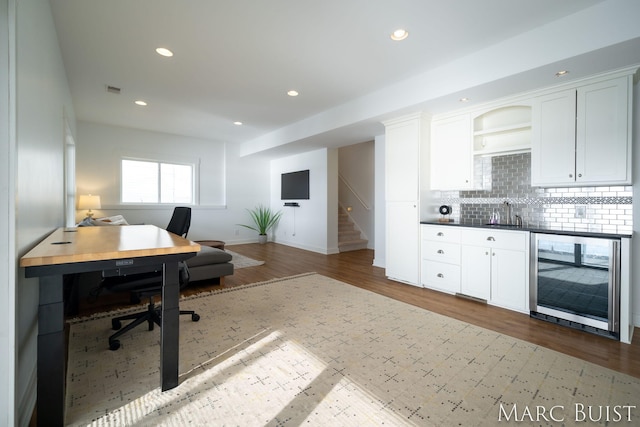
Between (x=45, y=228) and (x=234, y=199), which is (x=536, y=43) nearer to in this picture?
(x=45, y=228)

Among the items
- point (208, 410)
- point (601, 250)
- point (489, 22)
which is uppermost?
point (489, 22)

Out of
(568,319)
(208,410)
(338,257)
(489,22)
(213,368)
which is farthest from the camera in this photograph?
(338,257)

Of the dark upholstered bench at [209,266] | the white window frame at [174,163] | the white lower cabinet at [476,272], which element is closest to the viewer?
the white lower cabinet at [476,272]

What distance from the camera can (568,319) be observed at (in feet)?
8.31

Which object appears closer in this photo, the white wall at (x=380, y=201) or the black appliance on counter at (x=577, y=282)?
the black appliance on counter at (x=577, y=282)

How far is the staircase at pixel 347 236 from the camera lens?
6516 millimetres

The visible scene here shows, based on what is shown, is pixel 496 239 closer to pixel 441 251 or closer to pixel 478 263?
pixel 478 263

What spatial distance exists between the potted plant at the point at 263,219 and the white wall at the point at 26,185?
5328 millimetres

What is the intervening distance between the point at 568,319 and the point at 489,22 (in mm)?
2667

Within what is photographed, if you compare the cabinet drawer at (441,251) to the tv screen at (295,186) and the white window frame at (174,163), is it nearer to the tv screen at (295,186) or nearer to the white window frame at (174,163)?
the tv screen at (295,186)

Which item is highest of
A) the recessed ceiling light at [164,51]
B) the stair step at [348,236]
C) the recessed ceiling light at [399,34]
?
the recessed ceiling light at [164,51]

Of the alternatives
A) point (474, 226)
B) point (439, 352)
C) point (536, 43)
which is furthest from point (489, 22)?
point (439, 352)

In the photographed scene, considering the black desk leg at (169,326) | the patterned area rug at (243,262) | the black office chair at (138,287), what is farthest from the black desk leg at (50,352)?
the patterned area rug at (243,262)

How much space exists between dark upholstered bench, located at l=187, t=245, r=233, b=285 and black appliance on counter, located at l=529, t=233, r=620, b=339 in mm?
3420
